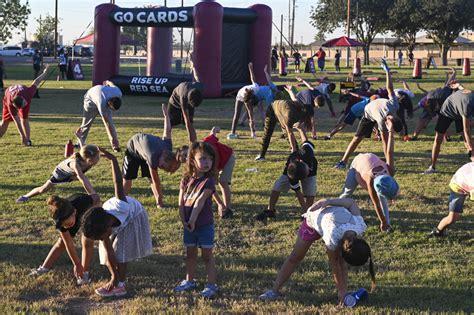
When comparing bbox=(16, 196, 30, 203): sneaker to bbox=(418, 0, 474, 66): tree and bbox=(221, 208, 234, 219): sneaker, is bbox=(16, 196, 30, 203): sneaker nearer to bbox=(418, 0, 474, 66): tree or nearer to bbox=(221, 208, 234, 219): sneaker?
bbox=(221, 208, 234, 219): sneaker

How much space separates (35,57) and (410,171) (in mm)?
24645

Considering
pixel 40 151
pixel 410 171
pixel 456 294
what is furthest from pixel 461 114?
pixel 40 151

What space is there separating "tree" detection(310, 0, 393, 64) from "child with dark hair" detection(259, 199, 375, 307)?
5253 cm

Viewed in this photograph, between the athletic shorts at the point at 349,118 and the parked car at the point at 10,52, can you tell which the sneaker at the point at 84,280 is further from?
the parked car at the point at 10,52

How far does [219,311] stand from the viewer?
462 centimetres

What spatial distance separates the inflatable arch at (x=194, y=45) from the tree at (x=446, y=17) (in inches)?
1462

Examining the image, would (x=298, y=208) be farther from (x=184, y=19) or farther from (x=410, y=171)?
(x=184, y=19)

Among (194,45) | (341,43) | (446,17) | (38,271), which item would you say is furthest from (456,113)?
(446,17)

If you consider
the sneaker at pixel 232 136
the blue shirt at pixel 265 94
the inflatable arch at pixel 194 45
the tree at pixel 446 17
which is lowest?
the sneaker at pixel 232 136

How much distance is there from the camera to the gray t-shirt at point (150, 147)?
22.0 ft

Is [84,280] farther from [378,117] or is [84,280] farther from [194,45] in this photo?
[194,45]

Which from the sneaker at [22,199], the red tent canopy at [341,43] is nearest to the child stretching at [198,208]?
the sneaker at [22,199]

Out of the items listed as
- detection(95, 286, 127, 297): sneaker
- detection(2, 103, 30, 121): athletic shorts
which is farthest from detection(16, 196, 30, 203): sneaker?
detection(2, 103, 30, 121): athletic shorts

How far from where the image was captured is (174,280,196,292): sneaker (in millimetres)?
5030
